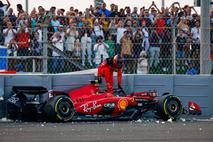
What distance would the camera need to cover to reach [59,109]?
52.4ft

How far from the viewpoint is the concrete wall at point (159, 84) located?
56.7 ft

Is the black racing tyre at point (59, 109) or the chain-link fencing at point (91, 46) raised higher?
the chain-link fencing at point (91, 46)

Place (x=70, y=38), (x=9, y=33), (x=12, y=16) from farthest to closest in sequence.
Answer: (x=12, y=16) → (x=70, y=38) → (x=9, y=33)

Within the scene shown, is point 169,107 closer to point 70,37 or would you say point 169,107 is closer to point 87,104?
point 87,104

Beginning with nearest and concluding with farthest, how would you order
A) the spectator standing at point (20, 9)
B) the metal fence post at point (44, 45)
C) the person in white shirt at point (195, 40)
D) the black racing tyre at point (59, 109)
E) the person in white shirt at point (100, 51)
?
1. the black racing tyre at point (59, 109)
2. the metal fence post at point (44, 45)
3. the person in white shirt at point (100, 51)
4. the person in white shirt at point (195, 40)
5. the spectator standing at point (20, 9)

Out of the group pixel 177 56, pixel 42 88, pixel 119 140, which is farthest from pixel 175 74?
pixel 119 140

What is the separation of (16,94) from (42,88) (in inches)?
21.0

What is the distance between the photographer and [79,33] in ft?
58.9

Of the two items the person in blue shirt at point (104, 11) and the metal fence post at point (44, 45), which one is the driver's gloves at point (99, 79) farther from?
the person in blue shirt at point (104, 11)

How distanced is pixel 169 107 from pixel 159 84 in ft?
3.37

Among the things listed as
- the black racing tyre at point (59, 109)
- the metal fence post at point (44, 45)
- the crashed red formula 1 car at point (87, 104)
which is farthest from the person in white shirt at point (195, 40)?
the black racing tyre at point (59, 109)

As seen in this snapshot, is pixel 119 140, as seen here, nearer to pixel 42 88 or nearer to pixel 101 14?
pixel 42 88

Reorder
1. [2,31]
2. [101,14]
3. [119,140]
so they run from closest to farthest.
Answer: [119,140], [2,31], [101,14]

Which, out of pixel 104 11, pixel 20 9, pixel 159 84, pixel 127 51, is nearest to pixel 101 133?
pixel 159 84
